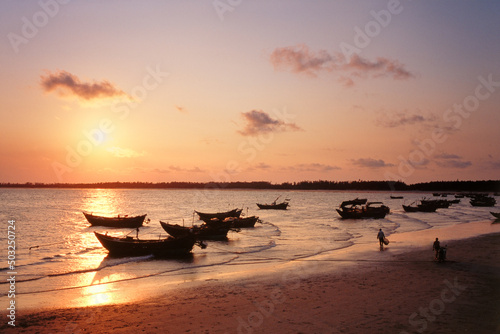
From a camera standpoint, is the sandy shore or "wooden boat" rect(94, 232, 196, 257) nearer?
the sandy shore

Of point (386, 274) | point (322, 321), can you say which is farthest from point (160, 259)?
point (322, 321)

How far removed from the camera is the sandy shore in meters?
11.4

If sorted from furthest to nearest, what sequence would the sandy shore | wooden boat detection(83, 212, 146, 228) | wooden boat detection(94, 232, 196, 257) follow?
wooden boat detection(83, 212, 146, 228) < wooden boat detection(94, 232, 196, 257) < the sandy shore

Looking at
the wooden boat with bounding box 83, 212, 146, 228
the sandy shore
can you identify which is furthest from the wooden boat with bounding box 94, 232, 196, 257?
the wooden boat with bounding box 83, 212, 146, 228

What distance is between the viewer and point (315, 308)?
43.5 feet

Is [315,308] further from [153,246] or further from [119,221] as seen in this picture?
[119,221]

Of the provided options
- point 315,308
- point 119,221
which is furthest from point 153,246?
point 119,221

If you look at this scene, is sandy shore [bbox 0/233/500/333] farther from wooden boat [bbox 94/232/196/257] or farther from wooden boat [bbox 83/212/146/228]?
wooden boat [bbox 83/212/146/228]

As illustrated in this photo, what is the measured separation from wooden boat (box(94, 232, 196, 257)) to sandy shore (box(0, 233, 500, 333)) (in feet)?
33.1

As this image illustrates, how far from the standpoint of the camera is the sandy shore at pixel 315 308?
37.6 feet

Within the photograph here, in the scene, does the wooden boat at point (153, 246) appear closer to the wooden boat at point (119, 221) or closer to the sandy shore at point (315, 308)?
the sandy shore at point (315, 308)

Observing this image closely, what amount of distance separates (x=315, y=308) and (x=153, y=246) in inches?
673

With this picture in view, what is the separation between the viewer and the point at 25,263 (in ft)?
86.4

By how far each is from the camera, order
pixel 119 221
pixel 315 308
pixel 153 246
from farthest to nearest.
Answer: pixel 119 221 < pixel 153 246 < pixel 315 308
